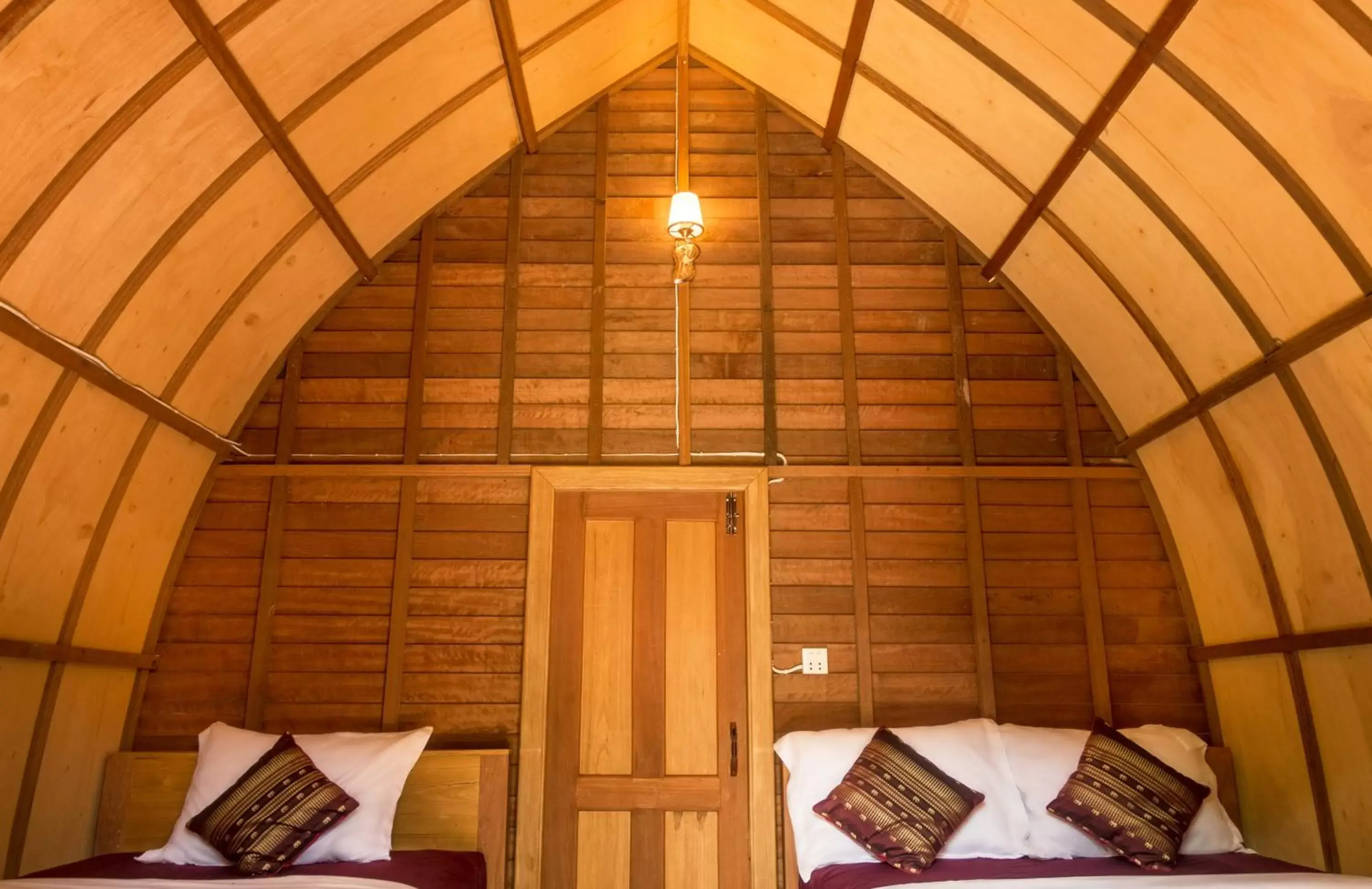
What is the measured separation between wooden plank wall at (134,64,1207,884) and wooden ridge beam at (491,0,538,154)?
17cm

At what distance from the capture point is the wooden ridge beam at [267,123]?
2.80m

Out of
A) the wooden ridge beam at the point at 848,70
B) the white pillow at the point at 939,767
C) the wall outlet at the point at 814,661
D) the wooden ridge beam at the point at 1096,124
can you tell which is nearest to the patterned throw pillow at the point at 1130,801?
the white pillow at the point at 939,767

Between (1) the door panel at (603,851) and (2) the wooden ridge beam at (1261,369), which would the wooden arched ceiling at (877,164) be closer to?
(2) the wooden ridge beam at (1261,369)

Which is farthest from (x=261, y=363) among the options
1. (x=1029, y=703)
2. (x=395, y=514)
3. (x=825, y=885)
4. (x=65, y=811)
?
(x=1029, y=703)

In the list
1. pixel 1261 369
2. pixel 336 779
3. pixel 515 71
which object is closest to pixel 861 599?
pixel 1261 369

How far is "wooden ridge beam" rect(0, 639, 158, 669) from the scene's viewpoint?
3.18 metres

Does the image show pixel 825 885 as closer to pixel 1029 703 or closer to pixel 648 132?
pixel 1029 703

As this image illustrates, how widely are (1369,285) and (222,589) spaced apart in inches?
166

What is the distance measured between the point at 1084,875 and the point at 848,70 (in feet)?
10.5

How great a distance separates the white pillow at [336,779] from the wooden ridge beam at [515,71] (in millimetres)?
2648

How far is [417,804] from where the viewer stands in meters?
3.64

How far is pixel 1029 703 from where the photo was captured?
13.1 ft

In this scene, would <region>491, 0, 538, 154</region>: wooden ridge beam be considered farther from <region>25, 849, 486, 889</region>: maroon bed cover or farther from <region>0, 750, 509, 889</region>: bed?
<region>25, 849, 486, 889</region>: maroon bed cover

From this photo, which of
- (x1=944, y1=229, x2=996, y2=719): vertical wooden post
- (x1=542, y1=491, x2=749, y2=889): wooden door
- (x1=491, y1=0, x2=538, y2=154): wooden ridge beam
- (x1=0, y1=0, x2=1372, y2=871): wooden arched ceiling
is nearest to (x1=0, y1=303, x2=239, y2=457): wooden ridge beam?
(x1=0, y1=0, x2=1372, y2=871): wooden arched ceiling
